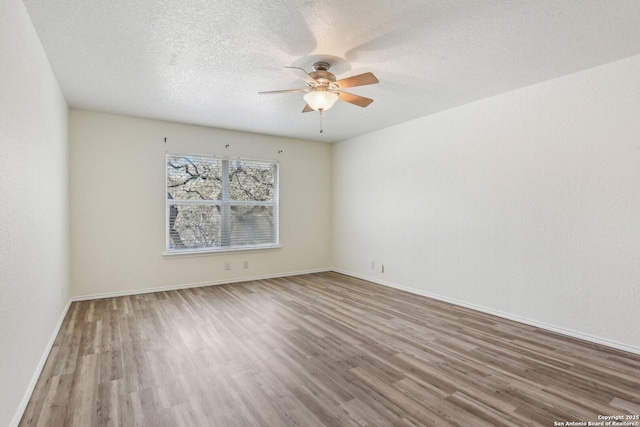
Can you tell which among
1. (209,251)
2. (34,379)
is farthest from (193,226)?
(34,379)

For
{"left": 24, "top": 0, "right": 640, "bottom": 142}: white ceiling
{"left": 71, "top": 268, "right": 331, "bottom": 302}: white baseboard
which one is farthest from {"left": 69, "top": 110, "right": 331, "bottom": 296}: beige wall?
{"left": 24, "top": 0, "right": 640, "bottom": 142}: white ceiling

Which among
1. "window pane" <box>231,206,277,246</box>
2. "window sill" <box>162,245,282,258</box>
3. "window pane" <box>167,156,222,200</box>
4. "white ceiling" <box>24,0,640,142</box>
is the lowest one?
"window sill" <box>162,245,282,258</box>

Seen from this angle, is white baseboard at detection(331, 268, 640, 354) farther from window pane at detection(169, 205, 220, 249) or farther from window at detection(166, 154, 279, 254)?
window pane at detection(169, 205, 220, 249)

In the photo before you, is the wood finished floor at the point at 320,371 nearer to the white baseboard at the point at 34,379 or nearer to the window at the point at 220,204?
the white baseboard at the point at 34,379

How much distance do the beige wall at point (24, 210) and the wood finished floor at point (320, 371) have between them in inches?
12.0

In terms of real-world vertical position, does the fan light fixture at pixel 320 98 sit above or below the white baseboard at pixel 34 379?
above

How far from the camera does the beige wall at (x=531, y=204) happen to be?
112 inches

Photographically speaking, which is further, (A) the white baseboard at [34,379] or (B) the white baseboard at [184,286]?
(B) the white baseboard at [184,286]

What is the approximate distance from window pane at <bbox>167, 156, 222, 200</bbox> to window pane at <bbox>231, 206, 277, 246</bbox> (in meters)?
0.47

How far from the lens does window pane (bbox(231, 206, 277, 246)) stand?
546 cm

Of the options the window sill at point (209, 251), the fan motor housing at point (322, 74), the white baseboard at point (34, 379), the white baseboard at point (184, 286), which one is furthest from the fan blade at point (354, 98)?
the white baseboard at point (184, 286)

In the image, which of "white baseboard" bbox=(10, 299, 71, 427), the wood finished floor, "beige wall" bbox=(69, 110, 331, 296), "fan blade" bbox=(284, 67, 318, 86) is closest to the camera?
"white baseboard" bbox=(10, 299, 71, 427)

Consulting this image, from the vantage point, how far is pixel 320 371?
2.41m

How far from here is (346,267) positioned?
6.07 metres
